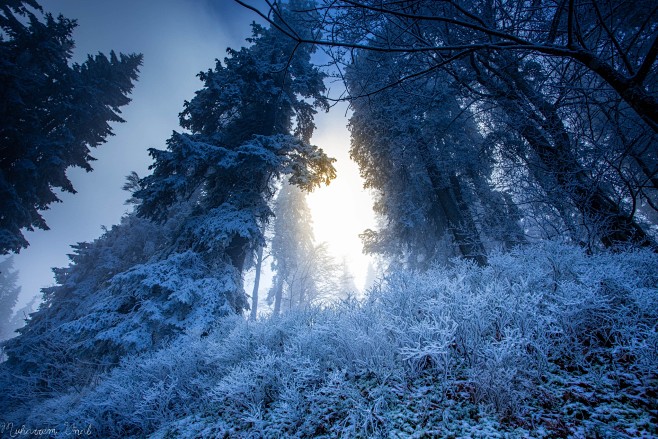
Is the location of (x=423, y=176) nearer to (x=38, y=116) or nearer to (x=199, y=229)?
(x=199, y=229)

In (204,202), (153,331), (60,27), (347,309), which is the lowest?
(347,309)

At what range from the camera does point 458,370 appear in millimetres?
2289

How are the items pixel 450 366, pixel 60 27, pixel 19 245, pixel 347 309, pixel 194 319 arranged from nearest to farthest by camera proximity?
1. pixel 450 366
2. pixel 347 309
3. pixel 194 319
4. pixel 19 245
5. pixel 60 27

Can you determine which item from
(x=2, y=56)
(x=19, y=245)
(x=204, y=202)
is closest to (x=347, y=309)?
(x=204, y=202)

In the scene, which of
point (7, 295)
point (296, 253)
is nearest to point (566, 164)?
point (296, 253)

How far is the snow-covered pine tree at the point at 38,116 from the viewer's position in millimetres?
9992

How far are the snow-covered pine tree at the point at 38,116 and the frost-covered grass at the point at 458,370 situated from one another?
1194 centimetres

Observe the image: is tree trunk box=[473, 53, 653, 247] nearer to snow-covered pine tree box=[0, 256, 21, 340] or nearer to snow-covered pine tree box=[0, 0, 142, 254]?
snow-covered pine tree box=[0, 0, 142, 254]

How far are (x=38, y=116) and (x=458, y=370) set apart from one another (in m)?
17.7

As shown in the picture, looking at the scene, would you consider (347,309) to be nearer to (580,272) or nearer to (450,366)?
(450,366)

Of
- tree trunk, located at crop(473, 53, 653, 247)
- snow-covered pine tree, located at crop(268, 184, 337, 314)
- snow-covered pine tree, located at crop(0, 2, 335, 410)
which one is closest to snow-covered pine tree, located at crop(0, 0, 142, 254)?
snow-covered pine tree, located at crop(0, 2, 335, 410)

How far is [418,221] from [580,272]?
8.38 meters

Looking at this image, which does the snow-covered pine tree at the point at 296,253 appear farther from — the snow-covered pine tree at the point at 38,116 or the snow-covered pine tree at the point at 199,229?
the snow-covered pine tree at the point at 38,116

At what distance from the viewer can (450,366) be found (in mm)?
2295
